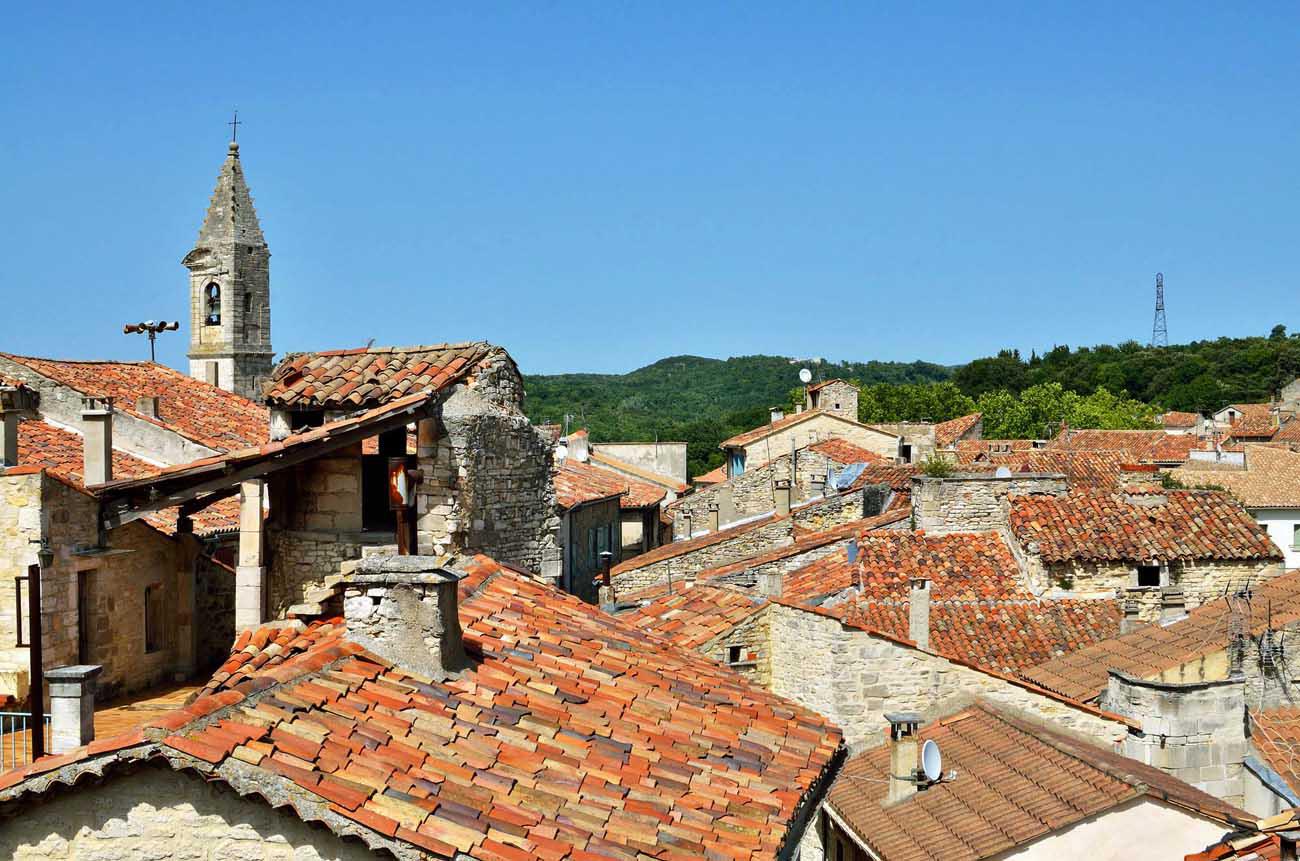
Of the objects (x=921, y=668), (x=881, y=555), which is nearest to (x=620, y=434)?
(x=881, y=555)

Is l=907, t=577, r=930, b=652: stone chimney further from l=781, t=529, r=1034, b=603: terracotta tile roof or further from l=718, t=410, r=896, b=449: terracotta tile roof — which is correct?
l=718, t=410, r=896, b=449: terracotta tile roof

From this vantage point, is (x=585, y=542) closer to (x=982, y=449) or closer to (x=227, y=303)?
(x=227, y=303)

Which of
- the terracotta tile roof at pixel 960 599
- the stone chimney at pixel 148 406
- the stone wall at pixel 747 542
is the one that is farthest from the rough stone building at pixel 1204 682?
the stone chimney at pixel 148 406

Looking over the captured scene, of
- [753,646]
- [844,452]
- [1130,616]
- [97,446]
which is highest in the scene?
[97,446]

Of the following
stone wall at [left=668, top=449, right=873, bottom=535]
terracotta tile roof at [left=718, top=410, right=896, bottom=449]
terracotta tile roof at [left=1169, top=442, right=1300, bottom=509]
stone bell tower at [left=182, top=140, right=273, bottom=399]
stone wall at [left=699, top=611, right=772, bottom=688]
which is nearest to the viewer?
stone wall at [left=699, top=611, right=772, bottom=688]

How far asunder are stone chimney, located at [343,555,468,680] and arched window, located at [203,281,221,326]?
45399mm

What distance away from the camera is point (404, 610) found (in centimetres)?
976

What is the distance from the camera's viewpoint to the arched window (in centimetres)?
5284


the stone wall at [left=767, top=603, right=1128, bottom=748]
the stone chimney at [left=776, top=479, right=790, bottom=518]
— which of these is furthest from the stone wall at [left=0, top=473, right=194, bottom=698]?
the stone chimney at [left=776, top=479, right=790, bottom=518]

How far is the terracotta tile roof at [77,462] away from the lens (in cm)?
1794

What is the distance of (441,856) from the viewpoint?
24.4 feet

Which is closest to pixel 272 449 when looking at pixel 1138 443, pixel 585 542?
pixel 585 542

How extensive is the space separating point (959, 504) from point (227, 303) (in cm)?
3366

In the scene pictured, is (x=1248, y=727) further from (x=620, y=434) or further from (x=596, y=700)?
(x=620, y=434)
